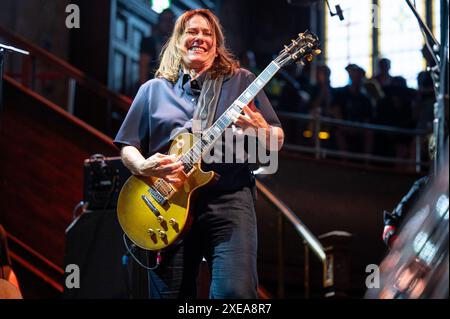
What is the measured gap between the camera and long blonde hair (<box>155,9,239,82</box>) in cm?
340

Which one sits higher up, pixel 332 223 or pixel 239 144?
pixel 239 144

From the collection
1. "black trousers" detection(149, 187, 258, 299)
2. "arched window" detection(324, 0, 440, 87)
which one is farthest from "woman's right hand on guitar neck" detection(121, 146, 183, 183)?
"arched window" detection(324, 0, 440, 87)

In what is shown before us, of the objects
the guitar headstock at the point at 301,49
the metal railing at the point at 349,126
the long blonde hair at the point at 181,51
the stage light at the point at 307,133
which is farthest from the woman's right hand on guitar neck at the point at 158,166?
the stage light at the point at 307,133

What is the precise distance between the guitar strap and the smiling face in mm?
89

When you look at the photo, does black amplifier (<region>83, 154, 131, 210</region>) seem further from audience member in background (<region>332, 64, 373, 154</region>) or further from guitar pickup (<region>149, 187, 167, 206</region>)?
audience member in background (<region>332, 64, 373, 154</region>)

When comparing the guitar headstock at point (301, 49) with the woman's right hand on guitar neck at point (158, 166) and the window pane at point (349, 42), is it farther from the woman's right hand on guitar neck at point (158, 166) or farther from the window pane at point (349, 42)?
the window pane at point (349, 42)

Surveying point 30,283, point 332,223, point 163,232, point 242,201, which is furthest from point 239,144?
point 332,223

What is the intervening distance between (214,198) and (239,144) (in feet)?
0.79

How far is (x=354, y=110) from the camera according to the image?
8.68m

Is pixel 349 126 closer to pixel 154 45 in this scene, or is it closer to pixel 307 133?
pixel 307 133

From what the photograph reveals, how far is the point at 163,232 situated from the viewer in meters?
3.23

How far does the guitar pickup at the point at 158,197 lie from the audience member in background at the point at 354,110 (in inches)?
215

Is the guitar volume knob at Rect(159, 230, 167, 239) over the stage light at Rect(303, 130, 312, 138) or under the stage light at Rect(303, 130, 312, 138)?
under

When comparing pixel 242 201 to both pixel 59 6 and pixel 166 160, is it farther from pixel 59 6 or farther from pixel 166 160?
pixel 59 6
